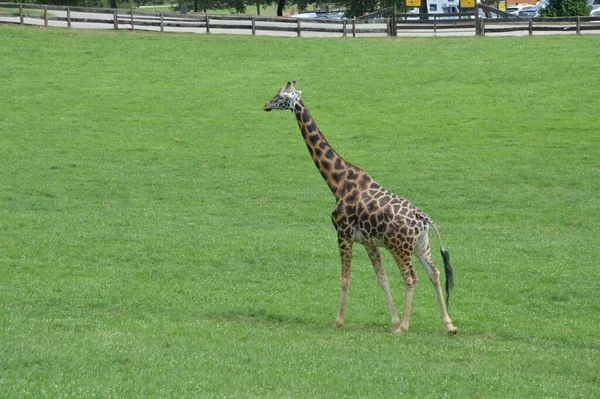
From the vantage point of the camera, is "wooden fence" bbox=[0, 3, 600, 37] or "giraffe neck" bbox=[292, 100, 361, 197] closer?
"giraffe neck" bbox=[292, 100, 361, 197]

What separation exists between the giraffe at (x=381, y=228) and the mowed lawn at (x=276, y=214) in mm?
608

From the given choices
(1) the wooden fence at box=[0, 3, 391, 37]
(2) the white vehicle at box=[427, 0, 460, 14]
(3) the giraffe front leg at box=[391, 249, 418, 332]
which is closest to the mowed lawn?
(3) the giraffe front leg at box=[391, 249, 418, 332]

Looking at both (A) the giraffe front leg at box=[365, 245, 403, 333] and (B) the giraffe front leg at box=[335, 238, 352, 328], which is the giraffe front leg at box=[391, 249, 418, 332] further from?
(B) the giraffe front leg at box=[335, 238, 352, 328]

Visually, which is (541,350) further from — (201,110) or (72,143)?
(201,110)

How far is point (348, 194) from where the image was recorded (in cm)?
1420

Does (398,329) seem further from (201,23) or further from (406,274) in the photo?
(201,23)

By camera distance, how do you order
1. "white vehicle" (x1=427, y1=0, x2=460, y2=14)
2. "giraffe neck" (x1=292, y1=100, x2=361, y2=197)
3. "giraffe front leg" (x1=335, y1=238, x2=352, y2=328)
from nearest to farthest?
"giraffe front leg" (x1=335, y1=238, x2=352, y2=328) < "giraffe neck" (x1=292, y1=100, x2=361, y2=197) < "white vehicle" (x1=427, y1=0, x2=460, y2=14)

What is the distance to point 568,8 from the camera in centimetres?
5697

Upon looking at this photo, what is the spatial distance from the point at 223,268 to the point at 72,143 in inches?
584

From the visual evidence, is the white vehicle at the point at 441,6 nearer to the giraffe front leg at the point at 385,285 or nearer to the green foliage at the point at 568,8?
the green foliage at the point at 568,8

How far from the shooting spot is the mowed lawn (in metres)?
11.3

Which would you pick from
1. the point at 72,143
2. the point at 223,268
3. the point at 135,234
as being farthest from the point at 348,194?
the point at 72,143

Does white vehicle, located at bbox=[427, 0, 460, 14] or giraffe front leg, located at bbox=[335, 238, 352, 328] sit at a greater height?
white vehicle, located at bbox=[427, 0, 460, 14]

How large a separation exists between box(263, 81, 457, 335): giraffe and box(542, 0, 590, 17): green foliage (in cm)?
4587
